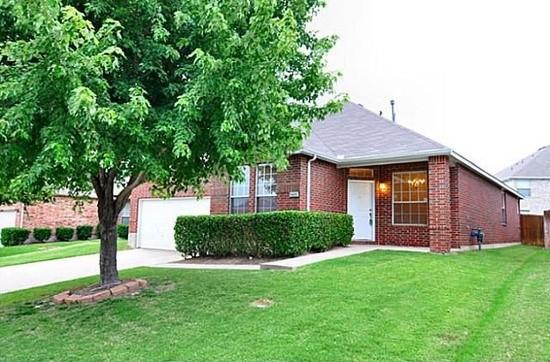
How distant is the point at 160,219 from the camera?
56.2 ft

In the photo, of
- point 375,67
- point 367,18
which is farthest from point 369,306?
point 375,67

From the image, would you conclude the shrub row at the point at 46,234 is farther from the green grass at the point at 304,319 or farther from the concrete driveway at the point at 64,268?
the green grass at the point at 304,319

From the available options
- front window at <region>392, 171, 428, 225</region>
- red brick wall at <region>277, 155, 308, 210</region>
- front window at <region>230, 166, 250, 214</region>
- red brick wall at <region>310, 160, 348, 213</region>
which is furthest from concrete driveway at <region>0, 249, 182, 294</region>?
front window at <region>392, 171, 428, 225</region>

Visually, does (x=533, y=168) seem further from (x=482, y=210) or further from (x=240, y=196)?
(x=240, y=196)

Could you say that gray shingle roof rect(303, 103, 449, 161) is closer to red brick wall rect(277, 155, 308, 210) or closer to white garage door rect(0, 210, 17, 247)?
red brick wall rect(277, 155, 308, 210)

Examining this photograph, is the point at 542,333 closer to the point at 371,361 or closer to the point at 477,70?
the point at 371,361

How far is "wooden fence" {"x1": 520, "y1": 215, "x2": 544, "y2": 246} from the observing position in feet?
76.6

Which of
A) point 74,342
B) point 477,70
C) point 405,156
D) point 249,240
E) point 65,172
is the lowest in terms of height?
point 74,342

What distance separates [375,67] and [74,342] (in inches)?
687

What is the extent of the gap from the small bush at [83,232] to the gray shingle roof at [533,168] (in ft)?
102

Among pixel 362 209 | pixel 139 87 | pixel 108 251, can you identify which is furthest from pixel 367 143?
pixel 139 87

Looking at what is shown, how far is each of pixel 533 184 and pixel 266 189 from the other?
29.2 meters

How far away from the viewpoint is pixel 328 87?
23.4 ft

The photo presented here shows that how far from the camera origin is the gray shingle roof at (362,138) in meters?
13.2
